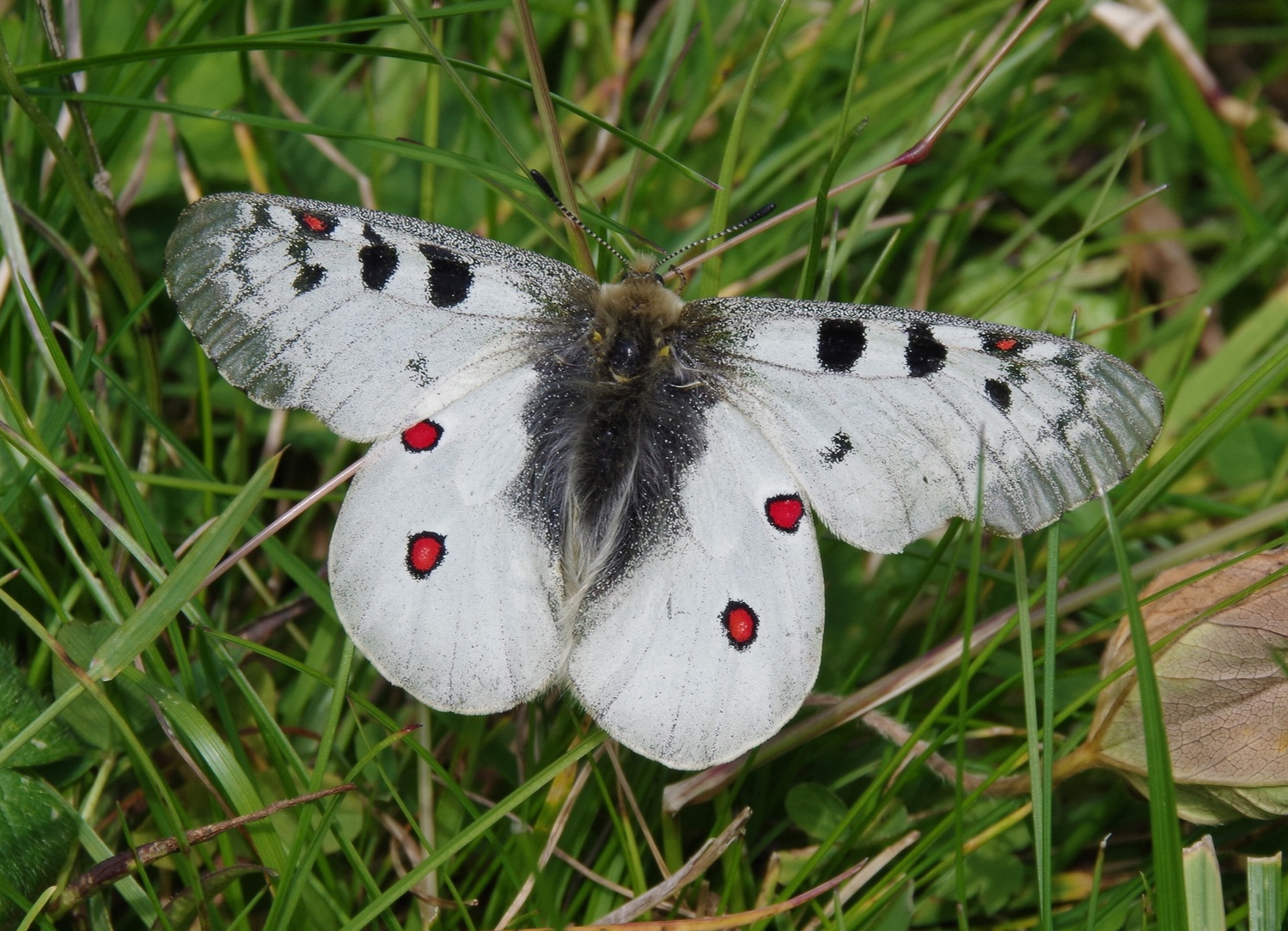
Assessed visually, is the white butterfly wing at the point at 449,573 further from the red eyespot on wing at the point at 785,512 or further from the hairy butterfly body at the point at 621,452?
the red eyespot on wing at the point at 785,512

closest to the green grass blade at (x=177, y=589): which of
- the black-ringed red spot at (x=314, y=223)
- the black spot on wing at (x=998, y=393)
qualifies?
the black-ringed red spot at (x=314, y=223)

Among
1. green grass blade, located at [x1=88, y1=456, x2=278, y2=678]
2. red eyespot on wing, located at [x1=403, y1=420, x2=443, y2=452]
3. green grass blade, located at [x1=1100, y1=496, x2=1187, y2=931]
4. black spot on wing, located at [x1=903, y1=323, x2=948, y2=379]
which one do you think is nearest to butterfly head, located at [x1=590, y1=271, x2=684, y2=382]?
red eyespot on wing, located at [x1=403, y1=420, x2=443, y2=452]

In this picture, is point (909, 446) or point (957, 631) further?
point (957, 631)

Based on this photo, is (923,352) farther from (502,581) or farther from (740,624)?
(502,581)

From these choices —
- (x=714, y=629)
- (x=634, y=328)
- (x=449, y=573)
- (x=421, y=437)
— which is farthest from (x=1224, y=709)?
(x=421, y=437)

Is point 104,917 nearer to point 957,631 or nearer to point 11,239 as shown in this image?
point 11,239

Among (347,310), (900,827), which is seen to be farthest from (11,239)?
(900,827)
